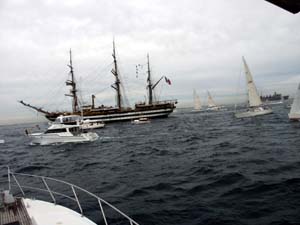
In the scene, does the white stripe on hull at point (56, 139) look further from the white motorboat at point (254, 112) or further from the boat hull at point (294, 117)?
the white motorboat at point (254, 112)

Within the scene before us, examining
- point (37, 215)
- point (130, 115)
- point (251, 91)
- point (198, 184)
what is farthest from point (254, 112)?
point (37, 215)

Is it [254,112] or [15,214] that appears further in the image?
[254,112]

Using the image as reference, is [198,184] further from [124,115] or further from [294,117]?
[124,115]

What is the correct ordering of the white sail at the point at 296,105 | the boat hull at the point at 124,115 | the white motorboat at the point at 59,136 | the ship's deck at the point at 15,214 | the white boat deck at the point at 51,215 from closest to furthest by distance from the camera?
the ship's deck at the point at 15,214 < the white boat deck at the point at 51,215 < the white motorboat at the point at 59,136 < the white sail at the point at 296,105 < the boat hull at the point at 124,115

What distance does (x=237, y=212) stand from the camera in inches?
336

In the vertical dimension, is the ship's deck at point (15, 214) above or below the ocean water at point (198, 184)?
above

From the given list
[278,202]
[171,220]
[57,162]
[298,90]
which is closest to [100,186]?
[171,220]

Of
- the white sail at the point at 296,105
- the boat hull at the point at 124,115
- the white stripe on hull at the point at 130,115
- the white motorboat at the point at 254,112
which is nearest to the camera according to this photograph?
the white sail at the point at 296,105

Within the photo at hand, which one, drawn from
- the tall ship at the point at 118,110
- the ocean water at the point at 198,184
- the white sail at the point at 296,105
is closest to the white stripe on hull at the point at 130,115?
the tall ship at the point at 118,110

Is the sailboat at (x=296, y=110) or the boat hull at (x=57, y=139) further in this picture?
the sailboat at (x=296, y=110)

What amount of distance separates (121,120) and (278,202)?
2966 inches

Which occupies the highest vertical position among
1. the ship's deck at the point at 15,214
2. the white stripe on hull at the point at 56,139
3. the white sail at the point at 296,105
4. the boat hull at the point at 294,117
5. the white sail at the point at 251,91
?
the white sail at the point at 251,91

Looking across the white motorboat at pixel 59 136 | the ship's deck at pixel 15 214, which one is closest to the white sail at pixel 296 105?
the white motorboat at pixel 59 136

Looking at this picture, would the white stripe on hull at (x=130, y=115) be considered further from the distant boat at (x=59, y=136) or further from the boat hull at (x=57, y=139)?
the distant boat at (x=59, y=136)
